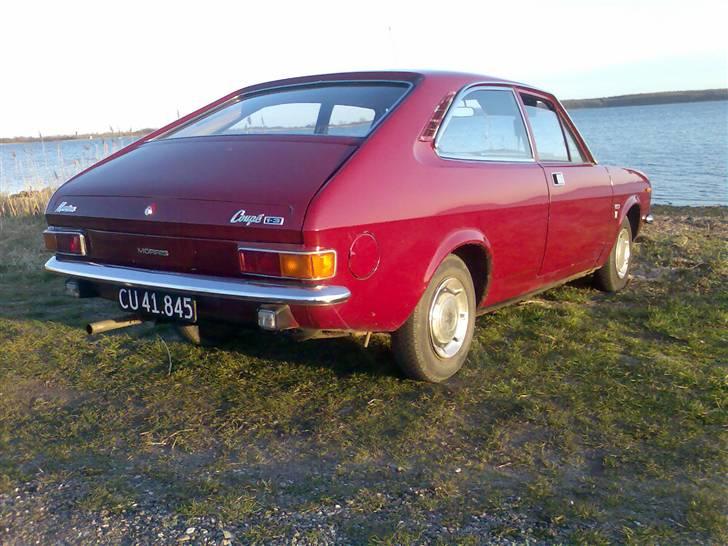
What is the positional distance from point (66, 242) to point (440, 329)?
6.60 ft

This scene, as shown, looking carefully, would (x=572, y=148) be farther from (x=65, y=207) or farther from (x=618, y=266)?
(x=65, y=207)

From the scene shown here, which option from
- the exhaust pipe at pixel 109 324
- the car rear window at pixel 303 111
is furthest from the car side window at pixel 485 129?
the exhaust pipe at pixel 109 324

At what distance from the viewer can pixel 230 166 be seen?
3232 millimetres

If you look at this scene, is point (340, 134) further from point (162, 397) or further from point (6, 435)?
point (6, 435)

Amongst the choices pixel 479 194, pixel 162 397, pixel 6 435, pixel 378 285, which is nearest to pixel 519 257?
pixel 479 194

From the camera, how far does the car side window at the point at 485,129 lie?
3.67 meters

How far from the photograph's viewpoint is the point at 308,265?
280 cm

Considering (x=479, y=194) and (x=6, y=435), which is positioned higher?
(x=479, y=194)

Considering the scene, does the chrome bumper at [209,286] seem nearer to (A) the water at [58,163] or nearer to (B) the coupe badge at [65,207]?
(B) the coupe badge at [65,207]

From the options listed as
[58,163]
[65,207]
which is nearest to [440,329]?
[65,207]

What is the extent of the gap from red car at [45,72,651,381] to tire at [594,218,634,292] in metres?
1.34

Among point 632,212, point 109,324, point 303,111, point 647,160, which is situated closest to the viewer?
point 109,324

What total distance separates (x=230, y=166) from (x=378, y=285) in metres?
0.91

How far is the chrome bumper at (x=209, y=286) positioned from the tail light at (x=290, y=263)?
5 cm
